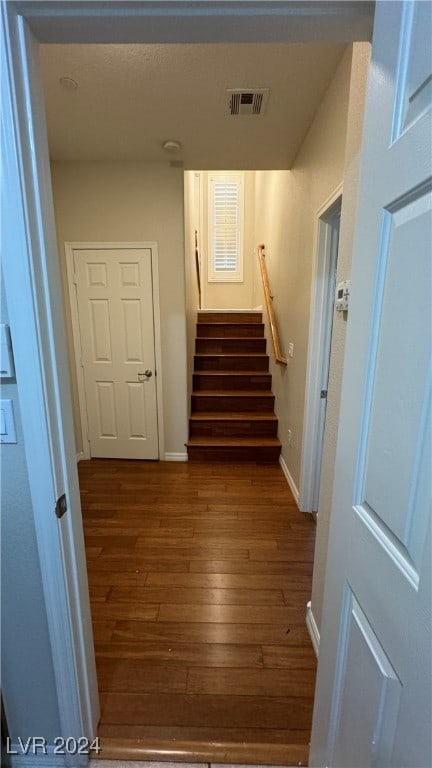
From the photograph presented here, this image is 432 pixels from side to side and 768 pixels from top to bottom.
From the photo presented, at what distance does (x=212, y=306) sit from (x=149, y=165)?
339 cm

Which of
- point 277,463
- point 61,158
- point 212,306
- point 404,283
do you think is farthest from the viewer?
point 212,306

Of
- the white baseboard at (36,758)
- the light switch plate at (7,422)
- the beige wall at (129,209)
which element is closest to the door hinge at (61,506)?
the light switch plate at (7,422)

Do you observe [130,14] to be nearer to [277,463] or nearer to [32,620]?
[32,620]

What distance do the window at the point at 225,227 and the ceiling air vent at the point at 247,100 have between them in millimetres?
3900

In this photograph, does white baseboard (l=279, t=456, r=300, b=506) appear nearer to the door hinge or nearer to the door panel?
A: the door panel

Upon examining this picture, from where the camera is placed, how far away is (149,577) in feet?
6.08

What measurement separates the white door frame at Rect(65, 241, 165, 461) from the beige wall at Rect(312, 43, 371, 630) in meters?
2.13

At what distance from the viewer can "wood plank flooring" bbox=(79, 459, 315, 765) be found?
3.80ft

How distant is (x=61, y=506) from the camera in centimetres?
89

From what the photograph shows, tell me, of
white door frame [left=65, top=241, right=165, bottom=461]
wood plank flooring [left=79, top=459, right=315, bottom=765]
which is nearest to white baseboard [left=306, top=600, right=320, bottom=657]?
wood plank flooring [left=79, top=459, right=315, bottom=765]

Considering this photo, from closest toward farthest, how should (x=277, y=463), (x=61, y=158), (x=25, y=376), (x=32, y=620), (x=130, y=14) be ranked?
1. (x=130, y=14)
2. (x=25, y=376)
3. (x=32, y=620)
4. (x=61, y=158)
5. (x=277, y=463)

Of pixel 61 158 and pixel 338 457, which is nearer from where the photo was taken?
pixel 338 457

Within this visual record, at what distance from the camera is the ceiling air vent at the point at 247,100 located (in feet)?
6.11

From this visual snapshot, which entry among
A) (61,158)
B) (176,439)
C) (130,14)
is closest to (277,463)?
(176,439)
